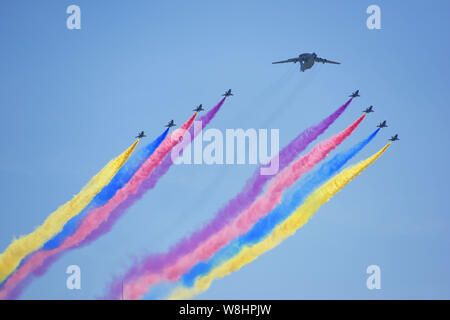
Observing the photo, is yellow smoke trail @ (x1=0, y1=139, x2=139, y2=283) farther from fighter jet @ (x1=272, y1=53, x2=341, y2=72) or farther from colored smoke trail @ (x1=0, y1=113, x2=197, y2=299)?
fighter jet @ (x1=272, y1=53, x2=341, y2=72)

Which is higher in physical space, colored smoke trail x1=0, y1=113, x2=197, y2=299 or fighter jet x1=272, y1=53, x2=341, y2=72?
fighter jet x1=272, y1=53, x2=341, y2=72

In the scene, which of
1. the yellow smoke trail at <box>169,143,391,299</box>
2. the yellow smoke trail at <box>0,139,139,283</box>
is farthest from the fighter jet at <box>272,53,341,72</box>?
the yellow smoke trail at <box>0,139,139,283</box>

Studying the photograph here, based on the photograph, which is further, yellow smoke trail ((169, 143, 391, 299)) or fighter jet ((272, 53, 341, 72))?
fighter jet ((272, 53, 341, 72))

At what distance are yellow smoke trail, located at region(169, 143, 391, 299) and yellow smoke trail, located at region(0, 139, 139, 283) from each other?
11.8m

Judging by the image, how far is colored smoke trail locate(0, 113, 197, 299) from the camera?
112688mm

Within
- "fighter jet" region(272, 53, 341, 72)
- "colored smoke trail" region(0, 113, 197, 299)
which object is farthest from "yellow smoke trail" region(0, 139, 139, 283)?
"fighter jet" region(272, 53, 341, 72)

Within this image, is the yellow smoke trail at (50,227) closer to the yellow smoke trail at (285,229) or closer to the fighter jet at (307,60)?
the yellow smoke trail at (285,229)

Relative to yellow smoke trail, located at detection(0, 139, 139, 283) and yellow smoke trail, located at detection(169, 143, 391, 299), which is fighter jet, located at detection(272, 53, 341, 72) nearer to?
yellow smoke trail, located at detection(169, 143, 391, 299)

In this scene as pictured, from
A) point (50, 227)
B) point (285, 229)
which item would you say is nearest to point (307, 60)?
point (285, 229)

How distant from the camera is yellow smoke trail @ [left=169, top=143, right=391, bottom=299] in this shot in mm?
109000

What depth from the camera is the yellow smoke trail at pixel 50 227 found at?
113 m

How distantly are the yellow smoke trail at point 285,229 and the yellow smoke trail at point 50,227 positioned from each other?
465 inches

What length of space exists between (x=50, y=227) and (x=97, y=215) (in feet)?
13.2
